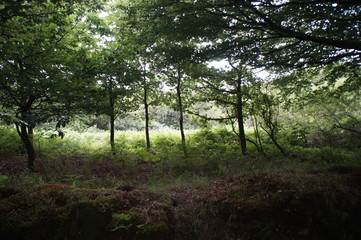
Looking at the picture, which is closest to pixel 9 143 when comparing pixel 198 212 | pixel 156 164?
pixel 156 164

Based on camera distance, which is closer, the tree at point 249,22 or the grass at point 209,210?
the grass at point 209,210

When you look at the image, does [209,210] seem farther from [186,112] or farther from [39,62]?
[186,112]

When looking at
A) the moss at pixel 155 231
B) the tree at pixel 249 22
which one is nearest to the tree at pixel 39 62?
the tree at pixel 249 22

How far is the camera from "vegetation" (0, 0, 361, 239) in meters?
2.23

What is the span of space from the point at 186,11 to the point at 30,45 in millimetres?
4111

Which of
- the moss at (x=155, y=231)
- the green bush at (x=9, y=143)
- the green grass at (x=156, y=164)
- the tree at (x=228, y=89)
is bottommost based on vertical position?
the moss at (x=155, y=231)

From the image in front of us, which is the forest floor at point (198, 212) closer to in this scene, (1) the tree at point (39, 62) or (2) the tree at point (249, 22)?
(1) the tree at point (39, 62)

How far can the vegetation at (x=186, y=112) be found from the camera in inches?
87.9

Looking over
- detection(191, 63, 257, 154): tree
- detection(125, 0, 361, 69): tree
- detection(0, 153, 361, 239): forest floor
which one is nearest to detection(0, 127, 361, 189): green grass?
detection(0, 153, 361, 239): forest floor

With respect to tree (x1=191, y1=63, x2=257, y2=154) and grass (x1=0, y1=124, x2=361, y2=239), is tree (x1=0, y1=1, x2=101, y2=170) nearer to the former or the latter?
grass (x1=0, y1=124, x2=361, y2=239)

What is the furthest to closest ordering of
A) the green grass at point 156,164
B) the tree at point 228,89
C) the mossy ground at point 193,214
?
the tree at point 228,89
the green grass at point 156,164
the mossy ground at point 193,214

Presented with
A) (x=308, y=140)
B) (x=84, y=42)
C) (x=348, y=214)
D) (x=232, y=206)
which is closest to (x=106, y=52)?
(x=84, y=42)

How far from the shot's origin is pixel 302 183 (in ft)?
9.15

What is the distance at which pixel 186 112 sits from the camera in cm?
1011
